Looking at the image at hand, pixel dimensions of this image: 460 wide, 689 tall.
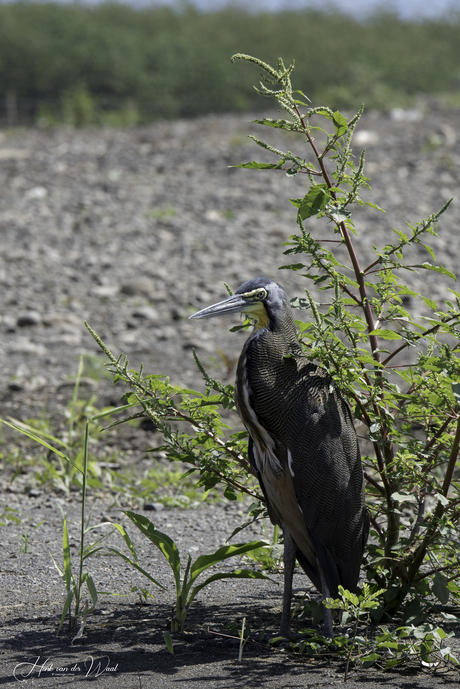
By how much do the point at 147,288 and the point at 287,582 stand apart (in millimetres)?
5549

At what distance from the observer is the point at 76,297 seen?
795 cm

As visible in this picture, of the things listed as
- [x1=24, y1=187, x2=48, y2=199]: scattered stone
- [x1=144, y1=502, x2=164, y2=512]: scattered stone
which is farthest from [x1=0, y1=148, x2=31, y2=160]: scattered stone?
[x1=144, y1=502, x2=164, y2=512]: scattered stone

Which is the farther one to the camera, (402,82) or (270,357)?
(402,82)

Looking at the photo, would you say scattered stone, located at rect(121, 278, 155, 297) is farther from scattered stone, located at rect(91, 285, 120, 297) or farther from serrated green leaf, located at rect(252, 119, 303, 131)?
serrated green leaf, located at rect(252, 119, 303, 131)

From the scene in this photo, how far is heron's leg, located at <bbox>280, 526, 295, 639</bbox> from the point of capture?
280cm

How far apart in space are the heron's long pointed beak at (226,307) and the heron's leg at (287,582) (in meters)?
0.87

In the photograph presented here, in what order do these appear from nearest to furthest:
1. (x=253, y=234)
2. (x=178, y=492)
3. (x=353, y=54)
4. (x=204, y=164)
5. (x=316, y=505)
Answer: (x=316, y=505) → (x=178, y=492) → (x=253, y=234) → (x=204, y=164) → (x=353, y=54)

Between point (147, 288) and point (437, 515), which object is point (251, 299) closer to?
A: point (437, 515)

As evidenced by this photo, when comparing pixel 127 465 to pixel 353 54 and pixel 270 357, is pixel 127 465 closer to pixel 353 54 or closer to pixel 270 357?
pixel 270 357

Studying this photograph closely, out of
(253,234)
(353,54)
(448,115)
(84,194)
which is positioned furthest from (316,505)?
(353,54)

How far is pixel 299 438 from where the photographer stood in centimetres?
273

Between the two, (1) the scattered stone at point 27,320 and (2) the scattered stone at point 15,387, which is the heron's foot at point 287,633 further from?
(1) the scattered stone at point 27,320

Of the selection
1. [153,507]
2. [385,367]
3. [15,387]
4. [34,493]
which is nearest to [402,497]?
[385,367]

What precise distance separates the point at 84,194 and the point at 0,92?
11.1 meters
